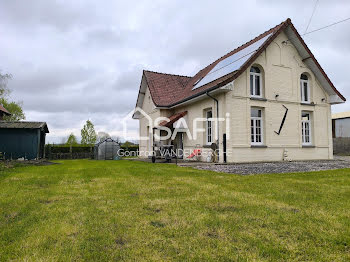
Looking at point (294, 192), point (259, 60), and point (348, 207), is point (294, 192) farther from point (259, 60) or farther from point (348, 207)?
point (259, 60)

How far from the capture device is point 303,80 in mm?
14945

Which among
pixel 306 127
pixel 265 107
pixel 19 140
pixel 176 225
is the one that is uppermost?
pixel 265 107

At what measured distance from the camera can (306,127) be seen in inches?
592

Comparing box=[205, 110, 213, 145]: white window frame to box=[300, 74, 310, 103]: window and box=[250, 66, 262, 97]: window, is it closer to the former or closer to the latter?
box=[250, 66, 262, 97]: window

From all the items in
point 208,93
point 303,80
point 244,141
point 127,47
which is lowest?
point 244,141

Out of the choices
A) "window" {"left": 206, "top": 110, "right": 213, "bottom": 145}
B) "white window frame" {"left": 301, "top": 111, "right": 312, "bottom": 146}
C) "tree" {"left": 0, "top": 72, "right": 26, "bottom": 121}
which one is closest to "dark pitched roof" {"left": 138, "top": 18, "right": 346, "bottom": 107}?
"window" {"left": 206, "top": 110, "right": 213, "bottom": 145}

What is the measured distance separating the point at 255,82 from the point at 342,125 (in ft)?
78.9

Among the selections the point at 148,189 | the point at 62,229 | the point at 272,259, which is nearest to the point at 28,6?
the point at 148,189

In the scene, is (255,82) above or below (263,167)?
above

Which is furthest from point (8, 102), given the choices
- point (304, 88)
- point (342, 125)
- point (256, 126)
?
point (342, 125)

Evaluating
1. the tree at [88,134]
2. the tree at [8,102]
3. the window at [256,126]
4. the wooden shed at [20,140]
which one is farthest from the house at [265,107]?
the tree at [8,102]

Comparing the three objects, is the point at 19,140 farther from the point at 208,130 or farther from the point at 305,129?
the point at 305,129

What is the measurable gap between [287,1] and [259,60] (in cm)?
327

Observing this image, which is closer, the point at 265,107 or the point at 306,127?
the point at 265,107
